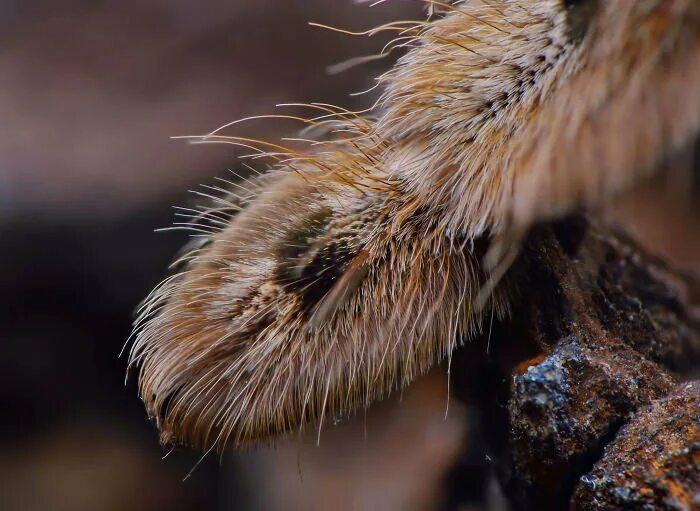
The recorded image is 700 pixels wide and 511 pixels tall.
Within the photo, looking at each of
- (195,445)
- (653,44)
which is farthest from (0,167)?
(653,44)

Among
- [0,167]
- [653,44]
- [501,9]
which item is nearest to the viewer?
[653,44]

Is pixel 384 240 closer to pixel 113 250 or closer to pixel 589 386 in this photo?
pixel 589 386

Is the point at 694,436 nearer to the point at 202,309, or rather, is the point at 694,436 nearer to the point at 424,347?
the point at 424,347

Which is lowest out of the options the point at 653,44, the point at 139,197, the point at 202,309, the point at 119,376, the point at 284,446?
the point at 284,446

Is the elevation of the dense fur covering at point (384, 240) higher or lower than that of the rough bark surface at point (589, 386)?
higher

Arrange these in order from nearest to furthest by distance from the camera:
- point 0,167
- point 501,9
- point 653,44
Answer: point 653,44, point 501,9, point 0,167

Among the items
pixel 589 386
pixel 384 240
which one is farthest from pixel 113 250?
pixel 589 386
